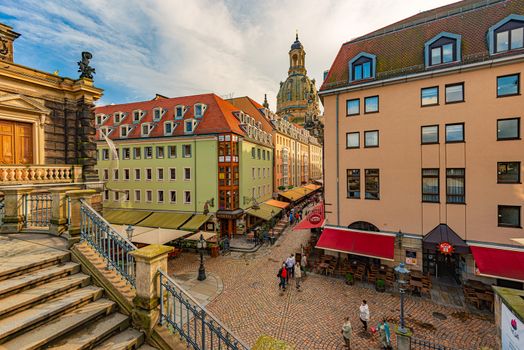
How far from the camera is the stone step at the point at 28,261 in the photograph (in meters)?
4.68

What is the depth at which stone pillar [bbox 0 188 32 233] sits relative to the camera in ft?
23.7

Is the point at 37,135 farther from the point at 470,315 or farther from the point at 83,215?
the point at 470,315

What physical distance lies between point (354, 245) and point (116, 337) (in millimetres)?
14243

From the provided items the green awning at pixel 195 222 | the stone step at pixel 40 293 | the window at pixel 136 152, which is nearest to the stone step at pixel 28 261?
the stone step at pixel 40 293

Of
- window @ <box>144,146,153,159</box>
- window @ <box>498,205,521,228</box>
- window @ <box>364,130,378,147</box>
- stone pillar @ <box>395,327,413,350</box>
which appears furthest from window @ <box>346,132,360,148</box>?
window @ <box>144,146,153,159</box>

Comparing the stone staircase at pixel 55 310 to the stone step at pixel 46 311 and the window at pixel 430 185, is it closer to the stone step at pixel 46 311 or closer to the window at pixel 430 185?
the stone step at pixel 46 311

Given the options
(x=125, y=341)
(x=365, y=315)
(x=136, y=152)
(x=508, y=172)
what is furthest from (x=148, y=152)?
(x=508, y=172)

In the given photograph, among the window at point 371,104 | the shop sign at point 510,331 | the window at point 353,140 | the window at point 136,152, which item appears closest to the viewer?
the shop sign at point 510,331

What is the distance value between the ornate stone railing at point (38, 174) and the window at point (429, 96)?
788 inches

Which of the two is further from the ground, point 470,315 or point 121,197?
point 121,197

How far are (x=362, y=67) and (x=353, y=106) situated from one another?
283cm

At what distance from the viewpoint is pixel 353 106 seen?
1705 centimetres

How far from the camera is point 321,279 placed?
627 inches

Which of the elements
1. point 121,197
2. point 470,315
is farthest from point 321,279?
point 121,197
